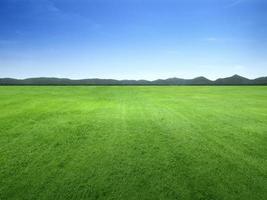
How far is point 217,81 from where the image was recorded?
442 ft

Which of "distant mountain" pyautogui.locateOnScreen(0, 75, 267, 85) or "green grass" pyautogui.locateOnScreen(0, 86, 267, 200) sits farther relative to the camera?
"distant mountain" pyautogui.locateOnScreen(0, 75, 267, 85)

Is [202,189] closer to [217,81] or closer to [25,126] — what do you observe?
[25,126]

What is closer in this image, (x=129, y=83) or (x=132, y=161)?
(x=132, y=161)

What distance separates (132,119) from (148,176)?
710cm

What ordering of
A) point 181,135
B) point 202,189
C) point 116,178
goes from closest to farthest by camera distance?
point 202,189 < point 116,178 < point 181,135

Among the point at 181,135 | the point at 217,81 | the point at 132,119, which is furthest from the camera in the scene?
the point at 217,81

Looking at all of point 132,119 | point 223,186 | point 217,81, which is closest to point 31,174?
point 223,186

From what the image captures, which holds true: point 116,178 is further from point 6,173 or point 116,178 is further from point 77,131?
point 77,131

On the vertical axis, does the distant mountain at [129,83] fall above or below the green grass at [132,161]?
below

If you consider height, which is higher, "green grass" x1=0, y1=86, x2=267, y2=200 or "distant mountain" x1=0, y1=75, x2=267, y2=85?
"green grass" x1=0, y1=86, x2=267, y2=200

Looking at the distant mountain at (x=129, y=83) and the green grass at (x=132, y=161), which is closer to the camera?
the green grass at (x=132, y=161)

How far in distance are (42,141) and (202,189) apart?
5406mm

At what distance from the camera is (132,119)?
1296 centimetres

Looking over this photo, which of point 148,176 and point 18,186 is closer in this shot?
point 18,186
